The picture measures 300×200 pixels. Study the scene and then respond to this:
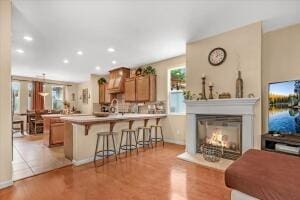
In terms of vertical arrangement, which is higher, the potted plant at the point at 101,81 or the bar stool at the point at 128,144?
the potted plant at the point at 101,81

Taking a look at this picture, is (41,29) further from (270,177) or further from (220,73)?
(270,177)

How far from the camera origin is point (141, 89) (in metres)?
6.10

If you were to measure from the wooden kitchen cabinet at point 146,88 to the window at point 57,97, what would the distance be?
620 centimetres

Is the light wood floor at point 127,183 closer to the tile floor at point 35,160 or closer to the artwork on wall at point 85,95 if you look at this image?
the tile floor at point 35,160

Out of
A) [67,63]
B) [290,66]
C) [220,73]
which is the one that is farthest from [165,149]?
[67,63]

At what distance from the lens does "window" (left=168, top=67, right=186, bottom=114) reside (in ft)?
17.8

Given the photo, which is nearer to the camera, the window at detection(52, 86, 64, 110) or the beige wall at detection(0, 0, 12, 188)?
the beige wall at detection(0, 0, 12, 188)

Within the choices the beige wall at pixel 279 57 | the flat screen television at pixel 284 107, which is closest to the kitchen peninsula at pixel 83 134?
the flat screen television at pixel 284 107

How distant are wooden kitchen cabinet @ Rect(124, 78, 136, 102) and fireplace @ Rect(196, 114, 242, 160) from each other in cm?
286

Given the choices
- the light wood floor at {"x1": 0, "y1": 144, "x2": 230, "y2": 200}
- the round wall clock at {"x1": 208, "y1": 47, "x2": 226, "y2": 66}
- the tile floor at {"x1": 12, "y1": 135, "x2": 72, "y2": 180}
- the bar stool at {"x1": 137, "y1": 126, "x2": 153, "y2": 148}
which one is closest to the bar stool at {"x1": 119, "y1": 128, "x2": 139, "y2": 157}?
the bar stool at {"x1": 137, "y1": 126, "x2": 153, "y2": 148}

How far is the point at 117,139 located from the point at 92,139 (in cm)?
72

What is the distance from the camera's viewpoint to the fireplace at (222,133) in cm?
358

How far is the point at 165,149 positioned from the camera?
4723mm

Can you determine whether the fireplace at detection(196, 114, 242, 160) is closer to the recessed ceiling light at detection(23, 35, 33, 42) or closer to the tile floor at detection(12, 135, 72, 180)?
the tile floor at detection(12, 135, 72, 180)
